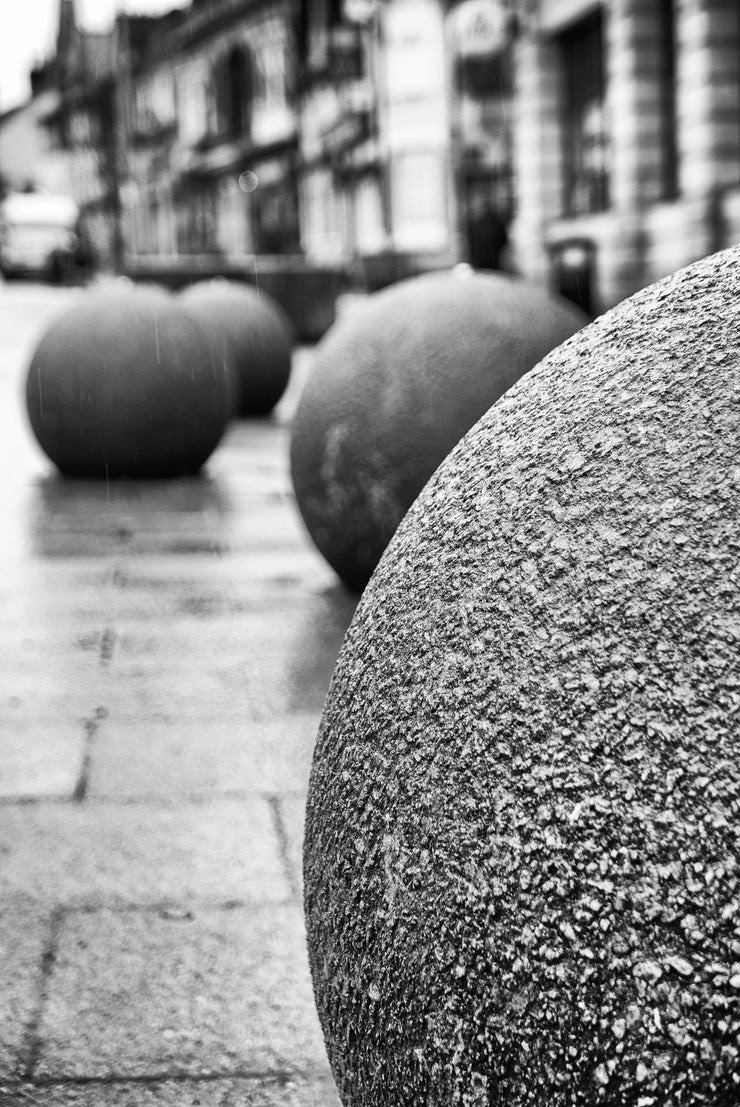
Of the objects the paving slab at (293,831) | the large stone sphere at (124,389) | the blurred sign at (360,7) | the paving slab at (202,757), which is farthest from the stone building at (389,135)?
the paving slab at (293,831)

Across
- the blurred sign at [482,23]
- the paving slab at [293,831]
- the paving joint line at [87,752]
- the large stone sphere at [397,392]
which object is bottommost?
the paving joint line at [87,752]

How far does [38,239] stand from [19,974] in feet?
173

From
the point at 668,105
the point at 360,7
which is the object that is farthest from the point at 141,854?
the point at 360,7

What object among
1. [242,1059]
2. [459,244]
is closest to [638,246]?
[459,244]

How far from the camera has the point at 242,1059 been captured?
2549 mm

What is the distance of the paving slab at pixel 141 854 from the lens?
129 inches

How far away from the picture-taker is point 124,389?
9.17 metres

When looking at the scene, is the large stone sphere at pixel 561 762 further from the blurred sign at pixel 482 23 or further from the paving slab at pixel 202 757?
the blurred sign at pixel 482 23

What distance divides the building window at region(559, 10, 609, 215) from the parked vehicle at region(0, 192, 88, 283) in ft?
95.8

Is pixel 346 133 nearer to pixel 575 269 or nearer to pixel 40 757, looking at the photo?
pixel 575 269

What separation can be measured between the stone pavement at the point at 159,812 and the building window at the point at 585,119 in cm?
1760

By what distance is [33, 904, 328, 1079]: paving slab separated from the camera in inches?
100

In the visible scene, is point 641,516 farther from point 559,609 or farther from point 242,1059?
point 242,1059

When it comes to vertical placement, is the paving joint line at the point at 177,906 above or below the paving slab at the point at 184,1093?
below
